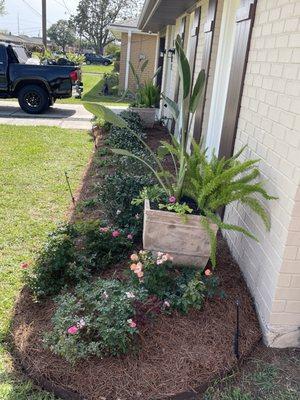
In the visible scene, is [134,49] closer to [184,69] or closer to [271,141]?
[184,69]

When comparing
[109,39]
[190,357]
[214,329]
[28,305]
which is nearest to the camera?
[190,357]

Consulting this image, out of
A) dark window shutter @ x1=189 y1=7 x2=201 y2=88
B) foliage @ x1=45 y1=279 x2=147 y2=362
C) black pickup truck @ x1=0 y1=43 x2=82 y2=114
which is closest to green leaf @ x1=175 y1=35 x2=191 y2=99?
foliage @ x1=45 y1=279 x2=147 y2=362

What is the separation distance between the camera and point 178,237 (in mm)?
3088

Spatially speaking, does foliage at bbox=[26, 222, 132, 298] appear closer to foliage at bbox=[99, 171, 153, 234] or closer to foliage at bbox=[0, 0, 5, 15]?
foliage at bbox=[99, 171, 153, 234]

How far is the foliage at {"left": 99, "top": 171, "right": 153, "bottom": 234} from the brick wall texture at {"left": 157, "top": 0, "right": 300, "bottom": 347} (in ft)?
3.60

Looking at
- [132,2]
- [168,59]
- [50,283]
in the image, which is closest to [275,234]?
[50,283]

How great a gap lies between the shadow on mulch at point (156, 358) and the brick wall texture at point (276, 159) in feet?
0.79

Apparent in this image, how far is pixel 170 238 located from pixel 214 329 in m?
0.74

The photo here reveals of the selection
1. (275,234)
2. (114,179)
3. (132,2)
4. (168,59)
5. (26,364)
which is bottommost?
(26,364)

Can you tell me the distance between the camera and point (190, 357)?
2.50 m

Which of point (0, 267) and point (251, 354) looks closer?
point (251, 354)

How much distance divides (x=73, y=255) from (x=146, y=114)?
6.53m

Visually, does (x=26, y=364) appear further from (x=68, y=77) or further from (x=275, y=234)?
(x=68, y=77)

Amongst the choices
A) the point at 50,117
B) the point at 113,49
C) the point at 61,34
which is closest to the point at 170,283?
the point at 50,117
